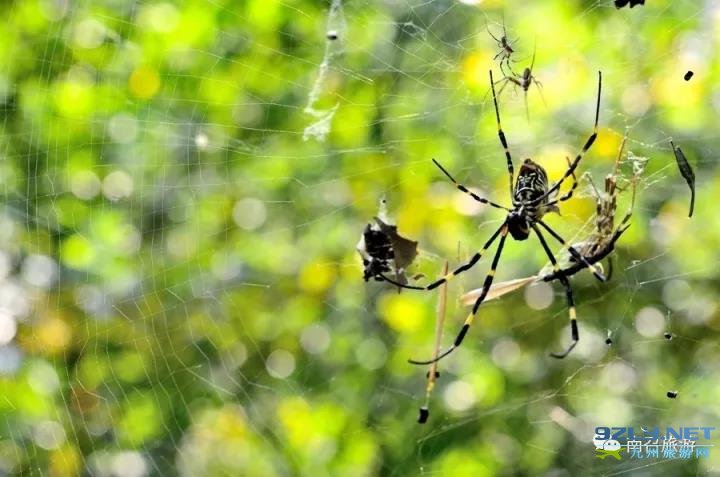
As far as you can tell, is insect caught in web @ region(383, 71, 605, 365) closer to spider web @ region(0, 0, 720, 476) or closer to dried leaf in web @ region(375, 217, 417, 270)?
dried leaf in web @ region(375, 217, 417, 270)

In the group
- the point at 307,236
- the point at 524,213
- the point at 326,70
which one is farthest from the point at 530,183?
the point at 307,236

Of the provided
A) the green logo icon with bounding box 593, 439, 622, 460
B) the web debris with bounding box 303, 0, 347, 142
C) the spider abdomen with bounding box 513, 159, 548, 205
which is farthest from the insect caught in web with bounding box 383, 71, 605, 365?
the web debris with bounding box 303, 0, 347, 142

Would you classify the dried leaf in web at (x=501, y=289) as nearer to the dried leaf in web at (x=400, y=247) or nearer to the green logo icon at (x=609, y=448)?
the dried leaf in web at (x=400, y=247)

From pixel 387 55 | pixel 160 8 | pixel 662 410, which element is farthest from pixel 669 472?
pixel 160 8

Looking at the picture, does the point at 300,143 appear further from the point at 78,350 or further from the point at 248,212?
the point at 78,350

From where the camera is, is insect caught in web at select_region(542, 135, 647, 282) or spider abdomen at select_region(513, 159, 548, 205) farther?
spider abdomen at select_region(513, 159, 548, 205)

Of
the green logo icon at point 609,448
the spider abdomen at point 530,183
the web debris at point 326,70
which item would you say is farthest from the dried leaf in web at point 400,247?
the green logo icon at point 609,448

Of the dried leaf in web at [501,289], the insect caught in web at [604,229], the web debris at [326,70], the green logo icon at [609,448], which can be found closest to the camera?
the insect caught in web at [604,229]

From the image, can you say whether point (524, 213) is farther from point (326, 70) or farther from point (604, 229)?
point (326, 70)
